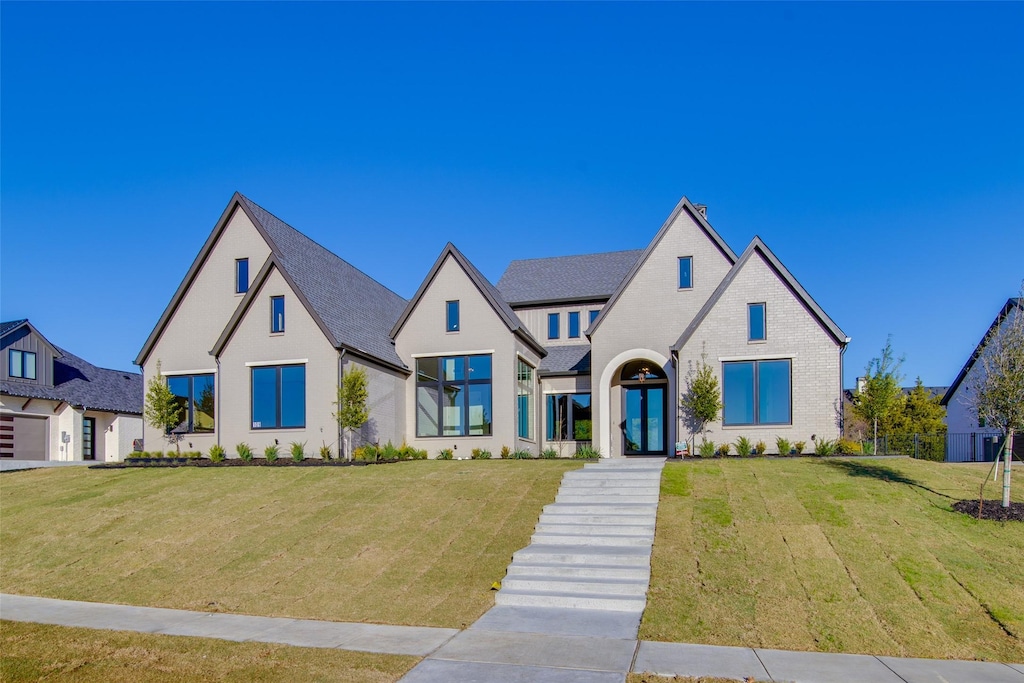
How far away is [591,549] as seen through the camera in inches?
504

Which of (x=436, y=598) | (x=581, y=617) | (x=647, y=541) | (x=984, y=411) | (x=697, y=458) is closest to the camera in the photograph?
(x=581, y=617)

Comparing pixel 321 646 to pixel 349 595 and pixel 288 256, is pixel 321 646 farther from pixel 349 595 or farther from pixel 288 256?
pixel 288 256

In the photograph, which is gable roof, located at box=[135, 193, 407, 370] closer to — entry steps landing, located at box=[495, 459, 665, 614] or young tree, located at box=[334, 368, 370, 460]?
young tree, located at box=[334, 368, 370, 460]

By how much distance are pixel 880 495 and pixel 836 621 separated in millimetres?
5998

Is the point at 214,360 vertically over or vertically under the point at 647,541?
over

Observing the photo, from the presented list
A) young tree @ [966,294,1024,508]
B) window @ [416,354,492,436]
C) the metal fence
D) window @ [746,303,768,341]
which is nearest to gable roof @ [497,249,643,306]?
window @ [416,354,492,436]

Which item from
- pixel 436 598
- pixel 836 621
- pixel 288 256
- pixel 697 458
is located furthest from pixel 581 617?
pixel 288 256

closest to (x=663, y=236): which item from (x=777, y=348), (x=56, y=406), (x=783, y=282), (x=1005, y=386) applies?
(x=783, y=282)

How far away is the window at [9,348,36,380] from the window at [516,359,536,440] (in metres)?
23.1

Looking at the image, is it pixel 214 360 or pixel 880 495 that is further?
pixel 214 360

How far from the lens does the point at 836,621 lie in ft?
31.0

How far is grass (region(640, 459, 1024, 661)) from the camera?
9125mm

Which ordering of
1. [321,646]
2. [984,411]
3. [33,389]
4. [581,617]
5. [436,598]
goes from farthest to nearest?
[33,389] < [984,411] < [436,598] < [581,617] < [321,646]

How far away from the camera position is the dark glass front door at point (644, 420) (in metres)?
25.5
